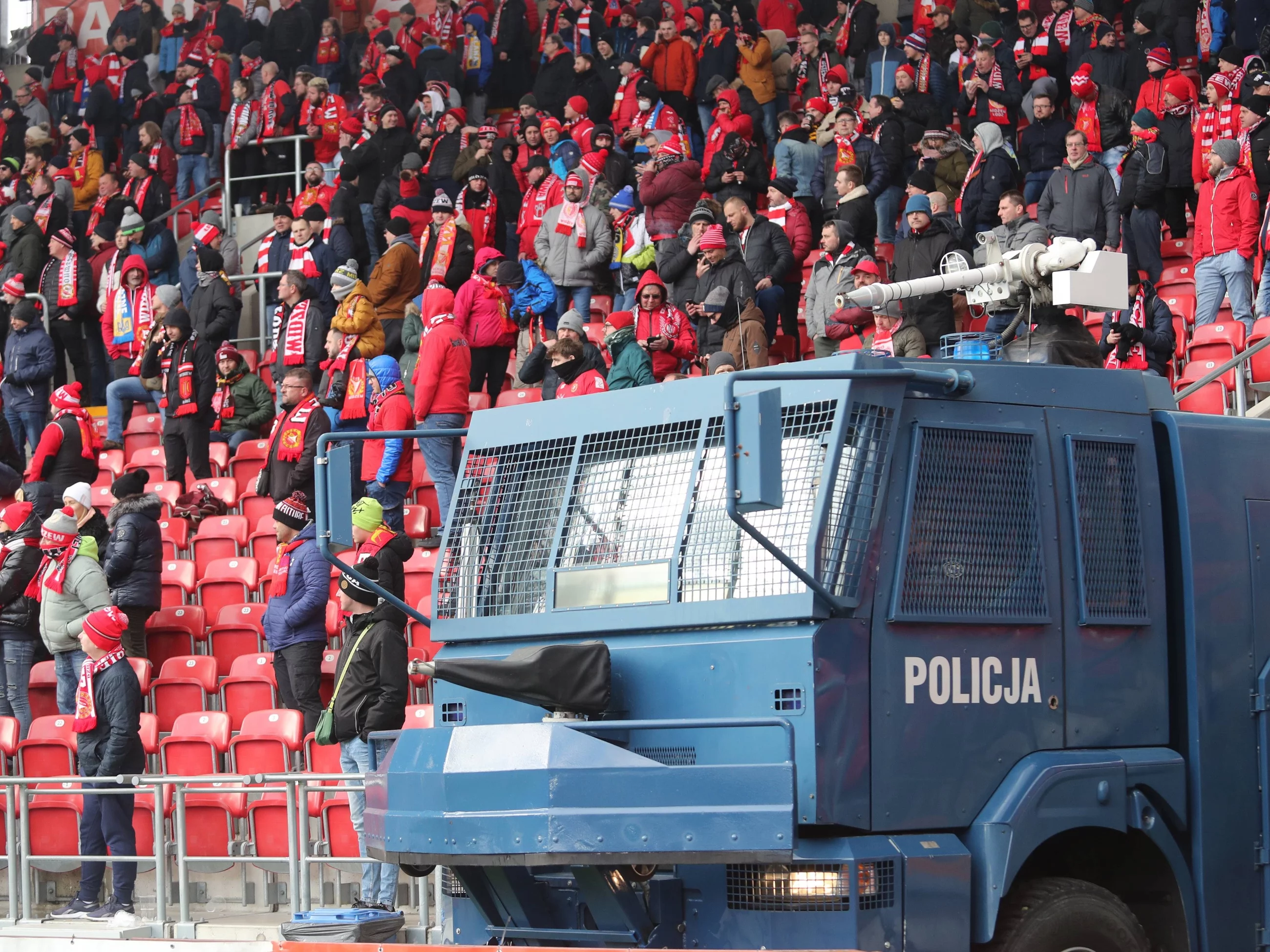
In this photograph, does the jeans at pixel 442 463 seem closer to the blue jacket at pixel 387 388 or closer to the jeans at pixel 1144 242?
the blue jacket at pixel 387 388

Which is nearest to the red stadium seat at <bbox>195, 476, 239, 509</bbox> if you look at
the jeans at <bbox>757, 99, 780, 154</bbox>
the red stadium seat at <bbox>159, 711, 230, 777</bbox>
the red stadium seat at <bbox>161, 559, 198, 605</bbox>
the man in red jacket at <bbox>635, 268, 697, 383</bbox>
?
the red stadium seat at <bbox>161, 559, 198, 605</bbox>

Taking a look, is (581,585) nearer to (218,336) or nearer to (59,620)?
(59,620)

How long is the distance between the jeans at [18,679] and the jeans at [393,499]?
3.11 m

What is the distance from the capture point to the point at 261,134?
22984 millimetres

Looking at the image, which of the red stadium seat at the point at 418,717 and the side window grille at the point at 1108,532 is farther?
the red stadium seat at the point at 418,717

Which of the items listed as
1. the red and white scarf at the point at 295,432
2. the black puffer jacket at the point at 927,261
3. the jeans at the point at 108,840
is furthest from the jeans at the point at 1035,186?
the jeans at the point at 108,840

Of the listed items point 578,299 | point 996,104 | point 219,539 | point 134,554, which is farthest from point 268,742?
point 996,104

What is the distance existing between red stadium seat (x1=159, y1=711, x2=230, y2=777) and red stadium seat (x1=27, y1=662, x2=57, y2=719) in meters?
2.12

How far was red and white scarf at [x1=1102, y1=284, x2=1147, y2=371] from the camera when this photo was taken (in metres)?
12.6

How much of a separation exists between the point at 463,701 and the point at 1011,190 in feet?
33.1

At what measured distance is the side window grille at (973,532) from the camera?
6520 millimetres

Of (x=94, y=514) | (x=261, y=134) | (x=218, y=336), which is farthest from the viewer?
(x=261, y=134)

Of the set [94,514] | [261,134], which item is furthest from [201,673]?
[261,134]

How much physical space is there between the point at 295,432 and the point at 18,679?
120 inches
